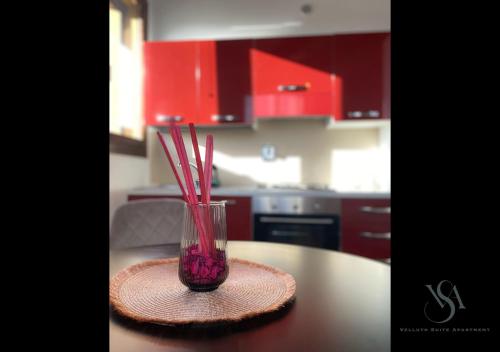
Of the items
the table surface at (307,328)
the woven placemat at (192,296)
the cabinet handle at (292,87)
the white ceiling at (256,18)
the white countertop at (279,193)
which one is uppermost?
the white ceiling at (256,18)

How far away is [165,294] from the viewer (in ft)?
1.96

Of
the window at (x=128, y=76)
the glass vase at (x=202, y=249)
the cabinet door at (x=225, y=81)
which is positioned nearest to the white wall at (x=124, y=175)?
the window at (x=128, y=76)

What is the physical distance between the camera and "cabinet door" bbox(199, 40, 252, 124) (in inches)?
100.0

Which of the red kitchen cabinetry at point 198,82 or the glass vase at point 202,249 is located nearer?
the glass vase at point 202,249

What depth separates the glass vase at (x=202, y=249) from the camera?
58cm

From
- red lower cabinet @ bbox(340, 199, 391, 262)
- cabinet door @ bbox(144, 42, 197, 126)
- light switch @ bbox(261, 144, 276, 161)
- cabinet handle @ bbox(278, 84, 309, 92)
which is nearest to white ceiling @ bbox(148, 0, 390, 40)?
cabinet door @ bbox(144, 42, 197, 126)

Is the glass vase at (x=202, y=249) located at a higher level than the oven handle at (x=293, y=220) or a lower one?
higher

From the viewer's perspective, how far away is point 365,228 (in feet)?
7.25

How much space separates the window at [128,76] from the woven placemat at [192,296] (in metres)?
1.78

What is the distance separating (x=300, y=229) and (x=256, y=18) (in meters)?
1.93

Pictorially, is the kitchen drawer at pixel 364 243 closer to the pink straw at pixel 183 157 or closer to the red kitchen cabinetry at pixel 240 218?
the red kitchen cabinetry at pixel 240 218

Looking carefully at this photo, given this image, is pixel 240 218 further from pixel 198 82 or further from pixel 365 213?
pixel 198 82
